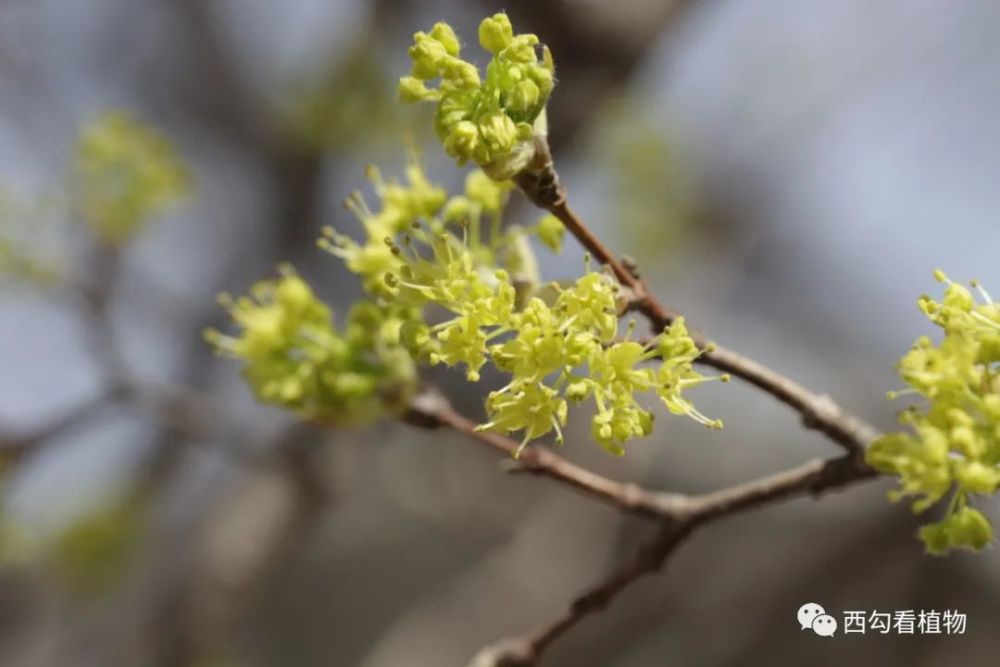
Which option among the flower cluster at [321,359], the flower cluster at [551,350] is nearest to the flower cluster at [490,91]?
the flower cluster at [551,350]

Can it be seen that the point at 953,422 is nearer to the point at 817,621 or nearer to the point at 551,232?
the point at 551,232

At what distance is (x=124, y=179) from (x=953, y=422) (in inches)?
69.8

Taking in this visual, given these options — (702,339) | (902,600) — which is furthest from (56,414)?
(902,600)

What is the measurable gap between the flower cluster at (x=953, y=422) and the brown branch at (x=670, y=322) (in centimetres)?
16

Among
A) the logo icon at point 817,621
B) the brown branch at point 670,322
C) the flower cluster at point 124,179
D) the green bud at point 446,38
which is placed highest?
the flower cluster at point 124,179

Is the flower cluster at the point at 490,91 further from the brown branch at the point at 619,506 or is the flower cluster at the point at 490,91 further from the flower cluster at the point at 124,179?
the flower cluster at the point at 124,179

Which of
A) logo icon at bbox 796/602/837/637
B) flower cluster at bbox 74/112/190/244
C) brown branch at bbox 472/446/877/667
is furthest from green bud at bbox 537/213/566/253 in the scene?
flower cluster at bbox 74/112/190/244

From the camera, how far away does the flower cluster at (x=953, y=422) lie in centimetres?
66

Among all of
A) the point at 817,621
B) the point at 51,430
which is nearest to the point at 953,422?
the point at 817,621

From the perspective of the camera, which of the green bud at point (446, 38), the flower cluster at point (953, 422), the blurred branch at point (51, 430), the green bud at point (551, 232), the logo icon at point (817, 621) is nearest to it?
the flower cluster at point (953, 422)

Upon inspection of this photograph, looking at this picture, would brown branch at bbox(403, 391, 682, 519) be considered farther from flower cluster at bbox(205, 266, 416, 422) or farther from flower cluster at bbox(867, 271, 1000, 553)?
flower cluster at bbox(867, 271, 1000, 553)

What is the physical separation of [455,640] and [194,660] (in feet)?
3.06

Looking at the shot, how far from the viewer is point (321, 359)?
1.04 metres

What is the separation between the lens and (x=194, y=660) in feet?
7.04
